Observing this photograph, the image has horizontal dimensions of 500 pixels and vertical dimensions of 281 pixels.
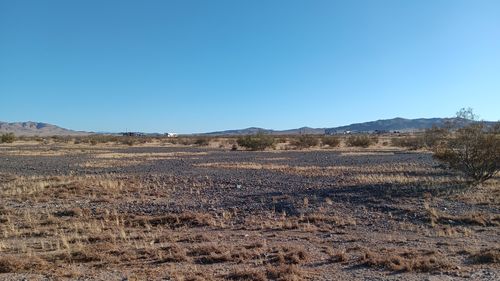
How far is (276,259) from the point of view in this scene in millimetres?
11320

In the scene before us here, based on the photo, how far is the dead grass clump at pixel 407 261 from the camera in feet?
34.2

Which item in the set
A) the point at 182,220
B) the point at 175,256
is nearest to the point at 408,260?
the point at 175,256

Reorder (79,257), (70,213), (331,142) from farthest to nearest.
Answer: (331,142) → (70,213) → (79,257)

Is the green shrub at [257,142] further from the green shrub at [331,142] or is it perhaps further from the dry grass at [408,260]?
the dry grass at [408,260]

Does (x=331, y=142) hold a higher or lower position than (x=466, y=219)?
higher

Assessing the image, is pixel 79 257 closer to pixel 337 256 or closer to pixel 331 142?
pixel 337 256

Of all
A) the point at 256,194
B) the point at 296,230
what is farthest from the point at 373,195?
the point at 296,230

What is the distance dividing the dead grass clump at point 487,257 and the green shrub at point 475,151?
1587 centimetres

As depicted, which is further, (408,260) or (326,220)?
(326,220)

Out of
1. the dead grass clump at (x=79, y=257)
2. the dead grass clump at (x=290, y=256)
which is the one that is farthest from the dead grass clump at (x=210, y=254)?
the dead grass clump at (x=79, y=257)

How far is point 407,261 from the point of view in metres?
10.8

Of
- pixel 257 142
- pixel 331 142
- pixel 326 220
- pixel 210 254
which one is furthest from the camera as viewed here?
pixel 331 142

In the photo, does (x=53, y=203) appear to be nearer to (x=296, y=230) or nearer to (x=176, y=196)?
(x=176, y=196)

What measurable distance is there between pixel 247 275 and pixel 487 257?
18.0ft
